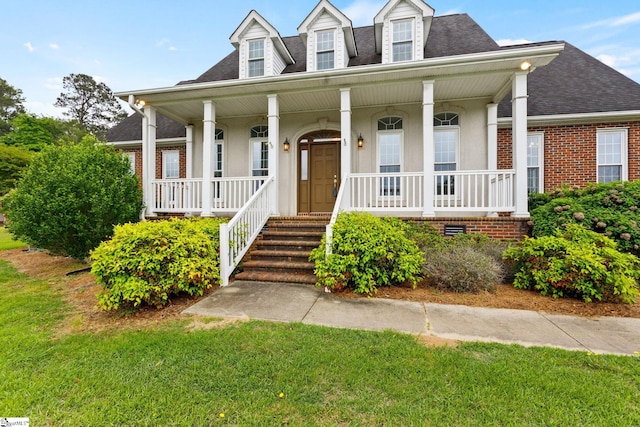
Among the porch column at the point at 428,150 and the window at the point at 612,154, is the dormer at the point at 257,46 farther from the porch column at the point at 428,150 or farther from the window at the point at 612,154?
the window at the point at 612,154

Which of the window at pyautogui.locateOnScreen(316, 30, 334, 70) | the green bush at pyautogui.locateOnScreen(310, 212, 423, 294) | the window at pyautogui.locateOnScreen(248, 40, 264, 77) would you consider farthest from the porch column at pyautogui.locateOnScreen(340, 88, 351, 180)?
the window at pyautogui.locateOnScreen(248, 40, 264, 77)

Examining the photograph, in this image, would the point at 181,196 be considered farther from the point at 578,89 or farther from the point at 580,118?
the point at 578,89

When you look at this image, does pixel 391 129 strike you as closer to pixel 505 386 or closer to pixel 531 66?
pixel 531 66

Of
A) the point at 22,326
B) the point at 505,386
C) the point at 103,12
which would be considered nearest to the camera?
the point at 505,386

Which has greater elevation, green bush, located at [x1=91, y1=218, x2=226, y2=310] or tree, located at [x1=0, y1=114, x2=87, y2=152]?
tree, located at [x1=0, y1=114, x2=87, y2=152]

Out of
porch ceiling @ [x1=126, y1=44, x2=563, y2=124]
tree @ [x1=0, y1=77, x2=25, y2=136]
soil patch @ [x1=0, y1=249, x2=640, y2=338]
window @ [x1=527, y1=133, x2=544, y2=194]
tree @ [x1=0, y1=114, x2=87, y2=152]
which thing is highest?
tree @ [x1=0, y1=77, x2=25, y2=136]

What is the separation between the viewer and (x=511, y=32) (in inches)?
516

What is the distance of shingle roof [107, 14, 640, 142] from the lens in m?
7.20

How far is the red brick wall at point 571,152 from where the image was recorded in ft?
22.9

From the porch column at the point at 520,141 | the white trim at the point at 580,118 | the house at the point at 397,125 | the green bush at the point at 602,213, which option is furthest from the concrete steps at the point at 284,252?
the white trim at the point at 580,118

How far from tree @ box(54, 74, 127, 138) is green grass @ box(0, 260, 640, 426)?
1438 inches

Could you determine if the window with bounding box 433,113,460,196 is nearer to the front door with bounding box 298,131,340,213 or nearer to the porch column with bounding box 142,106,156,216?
the front door with bounding box 298,131,340,213

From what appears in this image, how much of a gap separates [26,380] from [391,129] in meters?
7.91

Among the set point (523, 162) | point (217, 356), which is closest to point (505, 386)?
point (217, 356)
